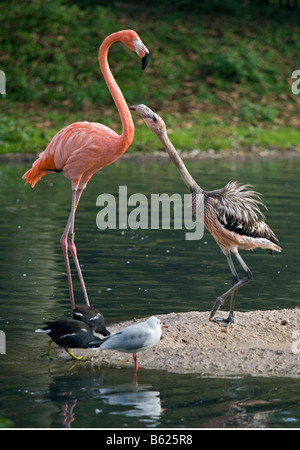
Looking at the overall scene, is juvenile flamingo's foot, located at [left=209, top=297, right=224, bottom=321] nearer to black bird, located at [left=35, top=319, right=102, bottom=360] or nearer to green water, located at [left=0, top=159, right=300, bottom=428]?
green water, located at [left=0, top=159, right=300, bottom=428]

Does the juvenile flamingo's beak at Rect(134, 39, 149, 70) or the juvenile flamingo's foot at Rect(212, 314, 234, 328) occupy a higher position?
the juvenile flamingo's beak at Rect(134, 39, 149, 70)

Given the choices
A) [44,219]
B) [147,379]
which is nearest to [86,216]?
[44,219]

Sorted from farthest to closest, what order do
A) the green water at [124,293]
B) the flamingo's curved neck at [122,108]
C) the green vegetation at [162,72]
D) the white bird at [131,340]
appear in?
1. the green vegetation at [162,72]
2. the flamingo's curved neck at [122,108]
3. the white bird at [131,340]
4. the green water at [124,293]

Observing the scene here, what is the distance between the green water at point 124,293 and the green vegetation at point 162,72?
4.90 m

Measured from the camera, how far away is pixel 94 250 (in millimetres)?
12328

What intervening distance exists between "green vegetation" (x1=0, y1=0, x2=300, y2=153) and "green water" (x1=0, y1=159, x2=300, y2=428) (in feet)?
16.1

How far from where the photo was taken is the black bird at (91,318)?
25.3 ft

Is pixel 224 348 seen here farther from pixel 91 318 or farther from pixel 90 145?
pixel 90 145

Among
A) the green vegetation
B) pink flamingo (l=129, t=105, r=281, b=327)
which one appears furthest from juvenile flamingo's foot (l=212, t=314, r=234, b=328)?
the green vegetation

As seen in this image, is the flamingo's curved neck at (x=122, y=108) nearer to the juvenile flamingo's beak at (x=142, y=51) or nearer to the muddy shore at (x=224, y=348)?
the juvenile flamingo's beak at (x=142, y=51)

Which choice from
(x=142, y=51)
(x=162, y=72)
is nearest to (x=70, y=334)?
(x=142, y=51)

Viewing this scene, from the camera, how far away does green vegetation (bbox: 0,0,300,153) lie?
2427 cm

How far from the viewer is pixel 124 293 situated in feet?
32.6

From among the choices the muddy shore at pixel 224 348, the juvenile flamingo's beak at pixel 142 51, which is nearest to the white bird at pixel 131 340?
the muddy shore at pixel 224 348
